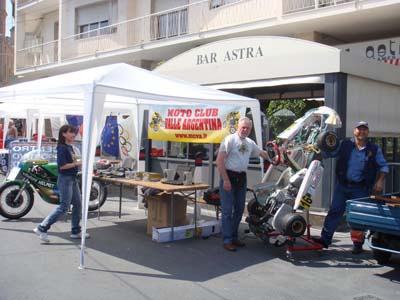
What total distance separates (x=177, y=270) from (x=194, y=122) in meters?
4.50

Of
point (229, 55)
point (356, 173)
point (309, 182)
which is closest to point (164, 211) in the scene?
point (309, 182)

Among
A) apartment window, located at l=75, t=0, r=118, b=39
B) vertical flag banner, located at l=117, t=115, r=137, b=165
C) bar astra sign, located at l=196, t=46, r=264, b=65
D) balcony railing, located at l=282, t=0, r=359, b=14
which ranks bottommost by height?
vertical flag banner, located at l=117, t=115, r=137, b=165

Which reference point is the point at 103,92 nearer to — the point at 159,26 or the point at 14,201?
the point at 14,201

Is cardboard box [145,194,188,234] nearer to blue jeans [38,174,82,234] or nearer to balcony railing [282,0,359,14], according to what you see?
blue jeans [38,174,82,234]

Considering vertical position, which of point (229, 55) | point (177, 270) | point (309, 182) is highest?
point (229, 55)

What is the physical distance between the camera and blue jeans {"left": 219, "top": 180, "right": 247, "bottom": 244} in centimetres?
679

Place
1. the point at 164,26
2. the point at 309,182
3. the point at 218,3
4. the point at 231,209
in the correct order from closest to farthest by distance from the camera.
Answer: the point at 309,182
the point at 231,209
the point at 218,3
the point at 164,26

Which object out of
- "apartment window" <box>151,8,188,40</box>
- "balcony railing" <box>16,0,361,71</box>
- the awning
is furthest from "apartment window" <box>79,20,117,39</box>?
the awning

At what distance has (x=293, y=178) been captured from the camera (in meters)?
6.64

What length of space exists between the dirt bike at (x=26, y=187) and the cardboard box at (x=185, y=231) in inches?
90.3

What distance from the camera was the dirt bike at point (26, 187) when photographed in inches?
335

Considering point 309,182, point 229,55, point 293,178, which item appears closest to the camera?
point 309,182

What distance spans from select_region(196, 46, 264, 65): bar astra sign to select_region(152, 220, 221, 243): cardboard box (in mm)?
3450

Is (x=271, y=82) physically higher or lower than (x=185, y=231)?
higher
